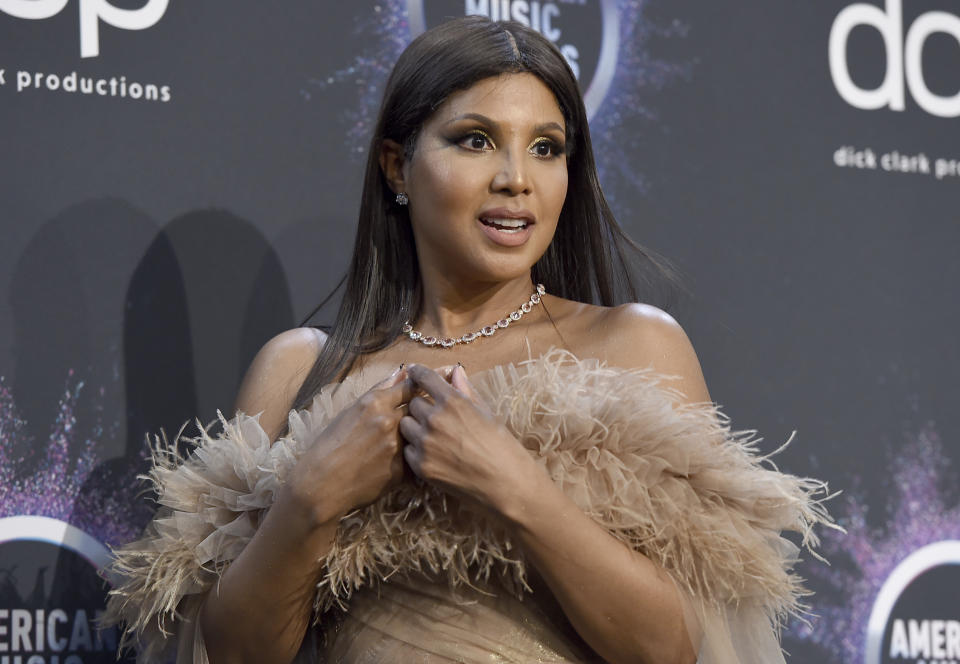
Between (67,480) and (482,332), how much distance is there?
0.72 meters

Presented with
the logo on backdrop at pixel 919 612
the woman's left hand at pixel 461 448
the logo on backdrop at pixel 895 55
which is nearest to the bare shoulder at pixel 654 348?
the woman's left hand at pixel 461 448

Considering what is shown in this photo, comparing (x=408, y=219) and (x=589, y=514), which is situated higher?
(x=408, y=219)

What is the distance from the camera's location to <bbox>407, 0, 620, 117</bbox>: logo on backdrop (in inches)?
93.0

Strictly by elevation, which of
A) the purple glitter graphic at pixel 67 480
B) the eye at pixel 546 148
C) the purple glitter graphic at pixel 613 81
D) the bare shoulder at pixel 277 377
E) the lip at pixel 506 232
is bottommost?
the purple glitter graphic at pixel 67 480

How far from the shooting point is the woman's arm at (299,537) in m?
1.55

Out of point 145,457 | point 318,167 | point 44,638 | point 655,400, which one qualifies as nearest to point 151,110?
point 318,167

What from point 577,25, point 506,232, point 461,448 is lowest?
point 461,448

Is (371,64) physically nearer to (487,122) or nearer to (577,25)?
(577,25)

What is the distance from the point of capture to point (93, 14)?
7.00ft

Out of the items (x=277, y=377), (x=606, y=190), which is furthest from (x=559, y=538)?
(x=606, y=190)

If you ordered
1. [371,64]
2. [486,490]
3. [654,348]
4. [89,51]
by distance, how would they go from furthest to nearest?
1. [371,64]
2. [89,51]
3. [654,348]
4. [486,490]

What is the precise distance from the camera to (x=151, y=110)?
2160 mm

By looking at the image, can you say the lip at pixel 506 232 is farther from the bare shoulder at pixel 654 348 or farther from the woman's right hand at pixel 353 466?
the woman's right hand at pixel 353 466

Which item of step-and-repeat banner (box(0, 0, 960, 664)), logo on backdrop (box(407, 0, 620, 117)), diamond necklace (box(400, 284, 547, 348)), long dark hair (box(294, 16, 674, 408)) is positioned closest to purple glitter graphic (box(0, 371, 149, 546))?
step-and-repeat banner (box(0, 0, 960, 664))
